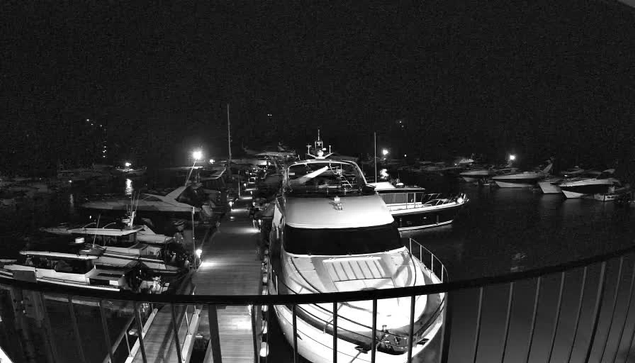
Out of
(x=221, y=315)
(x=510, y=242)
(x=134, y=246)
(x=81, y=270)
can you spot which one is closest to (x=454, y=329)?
(x=221, y=315)

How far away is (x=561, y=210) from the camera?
95.8ft

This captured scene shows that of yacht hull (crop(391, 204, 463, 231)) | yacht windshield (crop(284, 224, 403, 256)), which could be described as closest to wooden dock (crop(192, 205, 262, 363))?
yacht windshield (crop(284, 224, 403, 256))

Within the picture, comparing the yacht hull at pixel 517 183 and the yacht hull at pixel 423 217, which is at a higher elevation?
the yacht hull at pixel 423 217

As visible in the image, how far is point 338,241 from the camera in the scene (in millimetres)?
7629

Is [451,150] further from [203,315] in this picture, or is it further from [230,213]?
[203,315]

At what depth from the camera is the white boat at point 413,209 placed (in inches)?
812

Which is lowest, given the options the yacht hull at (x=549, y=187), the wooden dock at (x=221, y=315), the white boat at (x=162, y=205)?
the yacht hull at (x=549, y=187)

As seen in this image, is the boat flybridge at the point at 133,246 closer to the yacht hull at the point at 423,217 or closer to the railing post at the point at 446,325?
the yacht hull at the point at 423,217

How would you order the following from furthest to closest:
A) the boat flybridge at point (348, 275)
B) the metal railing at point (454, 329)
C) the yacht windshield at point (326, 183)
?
1. the yacht windshield at point (326, 183)
2. the metal railing at point (454, 329)
3. the boat flybridge at point (348, 275)

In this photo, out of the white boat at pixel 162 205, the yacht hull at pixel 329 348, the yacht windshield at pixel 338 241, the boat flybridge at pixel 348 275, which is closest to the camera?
the yacht hull at pixel 329 348

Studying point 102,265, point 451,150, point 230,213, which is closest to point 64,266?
point 102,265

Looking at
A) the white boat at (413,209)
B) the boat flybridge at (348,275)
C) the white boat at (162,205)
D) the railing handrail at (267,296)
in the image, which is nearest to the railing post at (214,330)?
the railing handrail at (267,296)

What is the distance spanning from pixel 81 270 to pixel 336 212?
10.4 metres

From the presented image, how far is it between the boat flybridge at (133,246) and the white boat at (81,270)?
57cm
